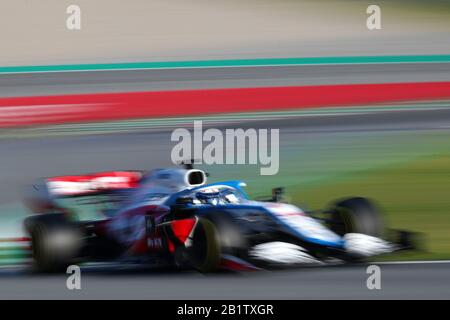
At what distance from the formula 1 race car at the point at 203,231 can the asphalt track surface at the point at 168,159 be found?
0.10 meters

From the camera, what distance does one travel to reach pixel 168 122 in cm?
770

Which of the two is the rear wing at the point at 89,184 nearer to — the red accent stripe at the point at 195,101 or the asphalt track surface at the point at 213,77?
the red accent stripe at the point at 195,101

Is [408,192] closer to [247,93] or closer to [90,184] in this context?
[90,184]

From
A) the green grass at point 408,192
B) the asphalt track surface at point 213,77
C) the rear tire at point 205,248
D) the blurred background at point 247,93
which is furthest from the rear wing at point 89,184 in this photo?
the asphalt track surface at point 213,77

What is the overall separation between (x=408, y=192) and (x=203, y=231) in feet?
8.12

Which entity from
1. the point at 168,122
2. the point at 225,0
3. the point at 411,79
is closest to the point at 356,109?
the point at 411,79

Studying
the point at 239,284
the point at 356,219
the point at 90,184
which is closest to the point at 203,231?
the point at 239,284

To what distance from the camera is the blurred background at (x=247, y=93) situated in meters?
6.66

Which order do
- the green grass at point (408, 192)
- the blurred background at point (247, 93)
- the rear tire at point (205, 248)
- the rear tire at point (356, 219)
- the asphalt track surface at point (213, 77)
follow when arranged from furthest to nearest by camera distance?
the asphalt track surface at point (213, 77)
the blurred background at point (247, 93)
the green grass at point (408, 192)
the rear tire at point (356, 219)
the rear tire at point (205, 248)

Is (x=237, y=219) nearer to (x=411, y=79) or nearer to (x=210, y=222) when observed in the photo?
(x=210, y=222)

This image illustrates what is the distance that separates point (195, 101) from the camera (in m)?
8.35

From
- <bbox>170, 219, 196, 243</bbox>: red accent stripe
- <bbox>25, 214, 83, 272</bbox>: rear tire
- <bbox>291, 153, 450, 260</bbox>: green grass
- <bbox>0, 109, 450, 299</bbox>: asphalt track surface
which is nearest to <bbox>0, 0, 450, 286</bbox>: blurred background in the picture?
<bbox>291, 153, 450, 260</bbox>: green grass

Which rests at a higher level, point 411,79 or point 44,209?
point 411,79
